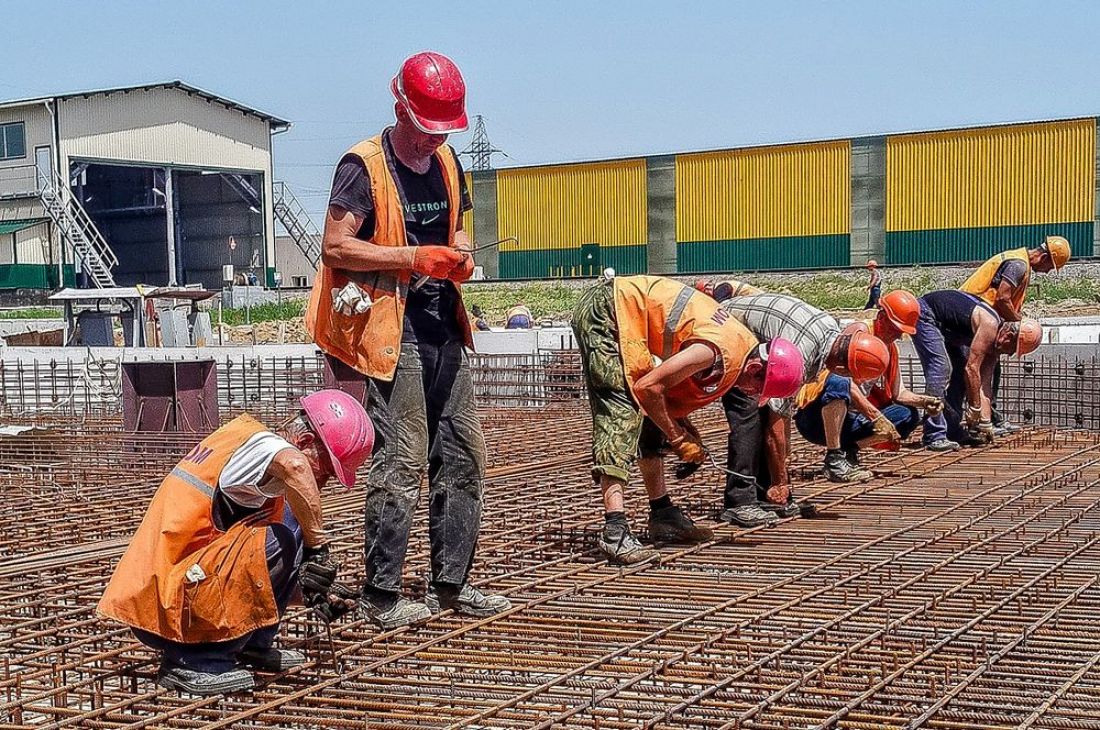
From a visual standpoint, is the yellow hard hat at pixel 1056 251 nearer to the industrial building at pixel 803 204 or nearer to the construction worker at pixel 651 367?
the construction worker at pixel 651 367

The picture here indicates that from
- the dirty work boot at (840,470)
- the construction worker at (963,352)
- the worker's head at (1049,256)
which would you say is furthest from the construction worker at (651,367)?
the worker's head at (1049,256)

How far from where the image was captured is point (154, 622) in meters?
3.43

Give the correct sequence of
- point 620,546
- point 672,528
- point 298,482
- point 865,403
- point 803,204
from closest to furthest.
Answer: point 298,482
point 620,546
point 672,528
point 865,403
point 803,204

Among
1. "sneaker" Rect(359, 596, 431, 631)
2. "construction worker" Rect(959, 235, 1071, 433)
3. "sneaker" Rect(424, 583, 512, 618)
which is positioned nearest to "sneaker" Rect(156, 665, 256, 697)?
"sneaker" Rect(359, 596, 431, 631)

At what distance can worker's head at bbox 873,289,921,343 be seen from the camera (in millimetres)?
7336

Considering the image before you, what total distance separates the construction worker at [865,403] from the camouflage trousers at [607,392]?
74.7 inches

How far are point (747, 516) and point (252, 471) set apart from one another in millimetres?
3058

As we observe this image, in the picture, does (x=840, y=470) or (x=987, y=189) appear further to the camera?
(x=987, y=189)

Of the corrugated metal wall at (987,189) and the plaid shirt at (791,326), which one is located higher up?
the corrugated metal wall at (987,189)

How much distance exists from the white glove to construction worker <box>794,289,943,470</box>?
10.9ft

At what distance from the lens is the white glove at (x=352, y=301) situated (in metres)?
4.05

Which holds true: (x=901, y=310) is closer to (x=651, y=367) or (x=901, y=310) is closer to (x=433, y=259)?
(x=651, y=367)

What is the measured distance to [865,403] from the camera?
709cm

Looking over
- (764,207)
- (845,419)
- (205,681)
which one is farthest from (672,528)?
(764,207)
